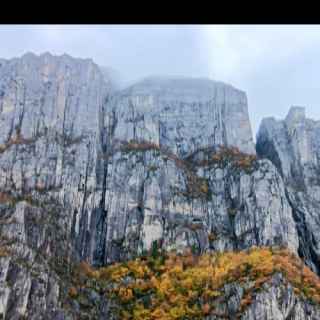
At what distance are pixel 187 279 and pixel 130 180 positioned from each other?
19.4 metres

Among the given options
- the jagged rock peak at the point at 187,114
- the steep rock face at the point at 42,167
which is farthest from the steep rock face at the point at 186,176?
the steep rock face at the point at 42,167

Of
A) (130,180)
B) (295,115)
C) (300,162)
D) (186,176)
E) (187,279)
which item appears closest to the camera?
(187,279)

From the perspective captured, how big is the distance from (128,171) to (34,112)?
684 inches

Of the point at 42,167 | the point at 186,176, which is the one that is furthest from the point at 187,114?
the point at 42,167

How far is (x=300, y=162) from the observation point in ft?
342

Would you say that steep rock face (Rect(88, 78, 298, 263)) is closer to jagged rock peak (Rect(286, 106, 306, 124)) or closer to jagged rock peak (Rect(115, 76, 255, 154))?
jagged rock peak (Rect(115, 76, 255, 154))

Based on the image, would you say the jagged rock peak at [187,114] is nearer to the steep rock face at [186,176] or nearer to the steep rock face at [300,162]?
the steep rock face at [186,176]

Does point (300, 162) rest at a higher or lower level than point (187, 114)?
lower

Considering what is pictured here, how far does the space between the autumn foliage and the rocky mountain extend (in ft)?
5.15

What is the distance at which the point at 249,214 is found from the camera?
86.8m

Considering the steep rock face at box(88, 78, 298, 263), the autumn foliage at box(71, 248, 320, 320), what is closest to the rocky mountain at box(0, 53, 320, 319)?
the steep rock face at box(88, 78, 298, 263)

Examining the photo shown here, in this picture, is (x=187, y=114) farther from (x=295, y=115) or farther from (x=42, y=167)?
(x=42, y=167)

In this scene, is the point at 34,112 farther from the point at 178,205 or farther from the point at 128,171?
the point at 178,205
